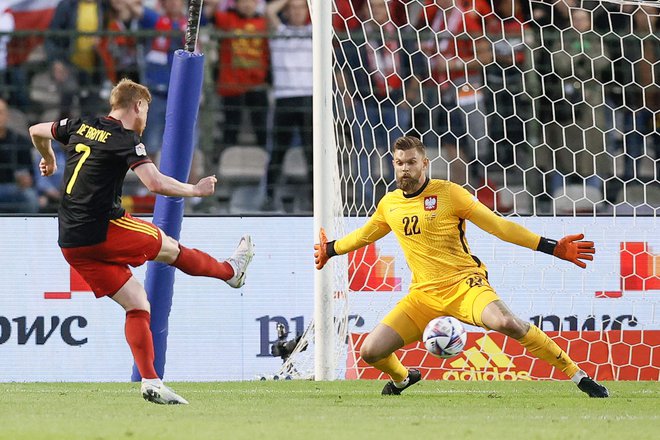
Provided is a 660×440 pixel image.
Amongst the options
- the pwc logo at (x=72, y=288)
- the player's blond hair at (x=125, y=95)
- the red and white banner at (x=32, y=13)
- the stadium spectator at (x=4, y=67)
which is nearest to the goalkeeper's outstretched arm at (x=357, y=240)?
the player's blond hair at (x=125, y=95)

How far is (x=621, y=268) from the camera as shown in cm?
970

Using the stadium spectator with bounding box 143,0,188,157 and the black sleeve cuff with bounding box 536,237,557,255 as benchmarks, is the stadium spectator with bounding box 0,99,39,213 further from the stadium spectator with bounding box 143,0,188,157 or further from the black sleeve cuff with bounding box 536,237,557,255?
the black sleeve cuff with bounding box 536,237,557,255

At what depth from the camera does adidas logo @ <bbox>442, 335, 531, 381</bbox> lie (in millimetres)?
9695

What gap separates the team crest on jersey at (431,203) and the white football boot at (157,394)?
211 cm

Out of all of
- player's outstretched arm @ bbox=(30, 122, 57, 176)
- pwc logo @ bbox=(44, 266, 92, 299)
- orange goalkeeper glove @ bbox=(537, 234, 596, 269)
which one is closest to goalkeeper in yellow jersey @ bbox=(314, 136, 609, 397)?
orange goalkeeper glove @ bbox=(537, 234, 596, 269)

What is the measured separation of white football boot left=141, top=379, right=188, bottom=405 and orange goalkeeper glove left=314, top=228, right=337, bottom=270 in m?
1.77

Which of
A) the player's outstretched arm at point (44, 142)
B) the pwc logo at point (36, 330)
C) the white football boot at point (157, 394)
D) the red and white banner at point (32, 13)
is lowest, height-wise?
the white football boot at point (157, 394)

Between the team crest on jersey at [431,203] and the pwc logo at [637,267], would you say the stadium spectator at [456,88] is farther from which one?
the team crest on jersey at [431,203]

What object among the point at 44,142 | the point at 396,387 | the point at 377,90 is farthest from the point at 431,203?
the point at 377,90

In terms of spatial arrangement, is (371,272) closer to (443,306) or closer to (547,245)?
(443,306)

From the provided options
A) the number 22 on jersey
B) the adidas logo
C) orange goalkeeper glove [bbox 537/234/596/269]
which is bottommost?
the adidas logo

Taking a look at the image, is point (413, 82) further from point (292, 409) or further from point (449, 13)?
point (292, 409)

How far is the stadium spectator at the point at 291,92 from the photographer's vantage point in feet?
36.7

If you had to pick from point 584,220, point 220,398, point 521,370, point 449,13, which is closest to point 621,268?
point 584,220
